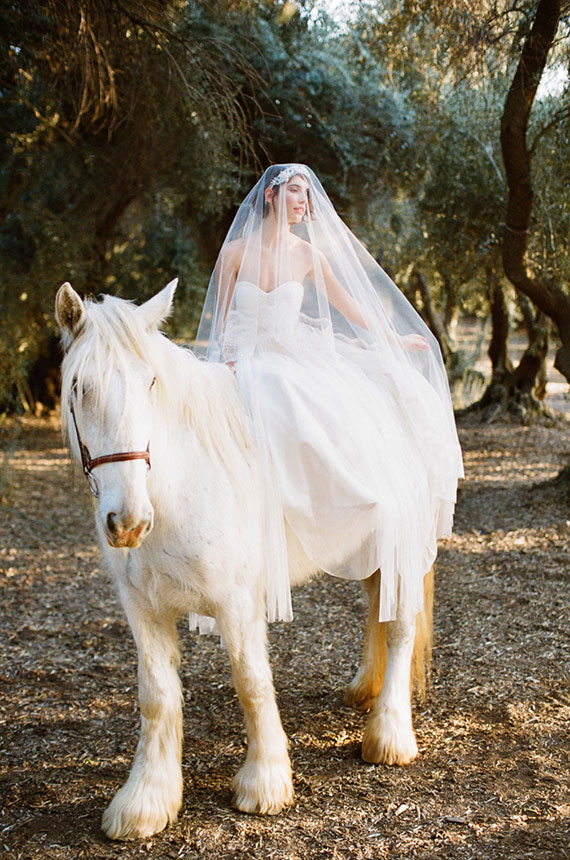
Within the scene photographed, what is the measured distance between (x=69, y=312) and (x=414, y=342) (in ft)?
5.65

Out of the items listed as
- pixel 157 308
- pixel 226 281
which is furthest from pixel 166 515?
pixel 226 281

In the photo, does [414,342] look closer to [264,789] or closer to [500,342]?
[264,789]

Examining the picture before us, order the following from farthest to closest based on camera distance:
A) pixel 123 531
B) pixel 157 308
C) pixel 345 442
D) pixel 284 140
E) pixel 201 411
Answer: pixel 284 140
pixel 345 442
pixel 201 411
pixel 157 308
pixel 123 531

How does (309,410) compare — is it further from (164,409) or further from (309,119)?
(309,119)

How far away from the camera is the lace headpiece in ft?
10.5

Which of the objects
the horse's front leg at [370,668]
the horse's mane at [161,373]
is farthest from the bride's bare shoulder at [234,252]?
the horse's front leg at [370,668]

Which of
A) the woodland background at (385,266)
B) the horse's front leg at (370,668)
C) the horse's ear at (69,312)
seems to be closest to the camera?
the horse's ear at (69,312)

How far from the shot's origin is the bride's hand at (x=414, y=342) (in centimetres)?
334

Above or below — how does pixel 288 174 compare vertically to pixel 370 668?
above

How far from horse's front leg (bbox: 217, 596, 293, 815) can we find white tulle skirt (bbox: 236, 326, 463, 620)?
0.55 feet

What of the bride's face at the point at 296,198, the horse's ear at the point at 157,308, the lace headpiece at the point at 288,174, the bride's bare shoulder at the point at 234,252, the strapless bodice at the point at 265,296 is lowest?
the horse's ear at the point at 157,308

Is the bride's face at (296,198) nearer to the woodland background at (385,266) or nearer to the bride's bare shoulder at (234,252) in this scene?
the bride's bare shoulder at (234,252)

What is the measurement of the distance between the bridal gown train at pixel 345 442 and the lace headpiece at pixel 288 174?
20.6 inches

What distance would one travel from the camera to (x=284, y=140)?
8.05m
